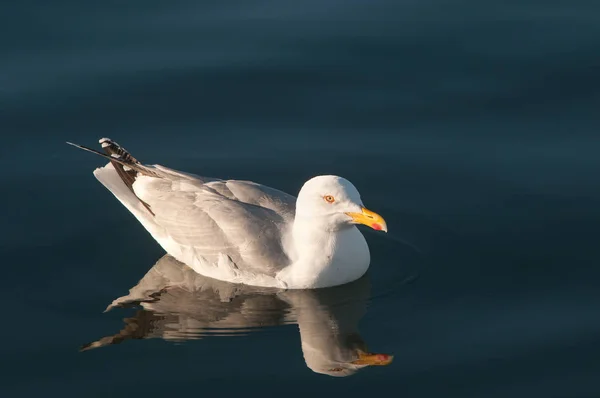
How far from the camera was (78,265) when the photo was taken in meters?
14.2

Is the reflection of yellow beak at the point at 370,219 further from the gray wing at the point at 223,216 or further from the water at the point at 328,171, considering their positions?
the gray wing at the point at 223,216

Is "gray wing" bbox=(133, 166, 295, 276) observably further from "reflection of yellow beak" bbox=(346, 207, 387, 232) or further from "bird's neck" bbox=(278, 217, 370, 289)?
"reflection of yellow beak" bbox=(346, 207, 387, 232)

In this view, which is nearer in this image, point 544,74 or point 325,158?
point 325,158

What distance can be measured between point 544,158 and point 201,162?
14.9ft

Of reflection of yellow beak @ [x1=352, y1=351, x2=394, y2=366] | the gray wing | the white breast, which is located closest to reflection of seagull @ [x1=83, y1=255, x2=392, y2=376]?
reflection of yellow beak @ [x1=352, y1=351, x2=394, y2=366]

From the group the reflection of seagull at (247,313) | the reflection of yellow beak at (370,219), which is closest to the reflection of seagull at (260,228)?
the reflection of yellow beak at (370,219)

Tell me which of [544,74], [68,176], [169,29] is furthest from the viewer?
[169,29]

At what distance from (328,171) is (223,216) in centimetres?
240

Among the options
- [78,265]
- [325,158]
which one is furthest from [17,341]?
[325,158]

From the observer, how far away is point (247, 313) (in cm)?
1330

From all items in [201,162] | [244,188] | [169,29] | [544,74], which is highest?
[169,29]

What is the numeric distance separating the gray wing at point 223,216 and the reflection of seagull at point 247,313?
1.21 ft

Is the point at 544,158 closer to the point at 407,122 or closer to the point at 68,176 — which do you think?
the point at 407,122

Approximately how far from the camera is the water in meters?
12.3
